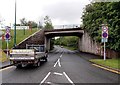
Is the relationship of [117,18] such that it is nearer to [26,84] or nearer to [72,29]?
[26,84]

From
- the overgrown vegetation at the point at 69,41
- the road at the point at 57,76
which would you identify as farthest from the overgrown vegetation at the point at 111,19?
the overgrown vegetation at the point at 69,41

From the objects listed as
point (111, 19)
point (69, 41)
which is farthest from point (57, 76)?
point (69, 41)

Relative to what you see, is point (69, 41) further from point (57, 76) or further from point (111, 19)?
point (57, 76)

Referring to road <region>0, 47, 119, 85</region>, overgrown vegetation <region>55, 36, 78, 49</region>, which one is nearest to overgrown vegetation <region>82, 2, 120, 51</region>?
road <region>0, 47, 119, 85</region>

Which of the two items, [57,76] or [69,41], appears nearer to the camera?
[57,76]

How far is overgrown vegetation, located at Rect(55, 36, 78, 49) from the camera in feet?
432

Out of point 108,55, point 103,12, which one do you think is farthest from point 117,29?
point 108,55

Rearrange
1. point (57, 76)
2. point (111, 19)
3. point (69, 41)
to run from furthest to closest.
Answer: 1. point (69, 41)
2. point (111, 19)
3. point (57, 76)

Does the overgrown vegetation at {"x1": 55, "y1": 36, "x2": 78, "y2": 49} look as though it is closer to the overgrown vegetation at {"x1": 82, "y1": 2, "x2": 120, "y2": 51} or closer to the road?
the overgrown vegetation at {"x1": 82, "y1": 2, "x2": 120, "y2": 51}

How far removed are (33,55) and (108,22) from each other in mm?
18567

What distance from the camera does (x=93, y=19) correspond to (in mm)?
49156

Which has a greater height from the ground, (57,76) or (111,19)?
(111,19)

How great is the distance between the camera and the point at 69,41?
150 metres

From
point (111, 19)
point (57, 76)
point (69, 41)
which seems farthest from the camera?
point (69, 41)
